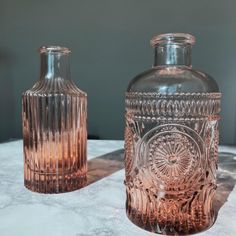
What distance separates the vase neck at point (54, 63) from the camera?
473 mm

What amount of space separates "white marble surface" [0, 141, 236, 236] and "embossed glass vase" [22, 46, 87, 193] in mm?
28

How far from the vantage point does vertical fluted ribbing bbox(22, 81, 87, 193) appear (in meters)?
0.47

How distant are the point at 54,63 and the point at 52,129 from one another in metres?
0.12

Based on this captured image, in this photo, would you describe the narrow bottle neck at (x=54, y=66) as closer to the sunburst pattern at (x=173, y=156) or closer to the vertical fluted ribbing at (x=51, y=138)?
the vertical fluted ribbing at (x=51, y=138)

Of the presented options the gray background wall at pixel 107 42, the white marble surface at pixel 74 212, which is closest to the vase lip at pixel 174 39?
the white marble surface at pixel 74 212

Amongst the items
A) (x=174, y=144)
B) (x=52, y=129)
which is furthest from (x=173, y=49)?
(x=52, y=129)

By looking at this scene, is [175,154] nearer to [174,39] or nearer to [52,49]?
[174,39]

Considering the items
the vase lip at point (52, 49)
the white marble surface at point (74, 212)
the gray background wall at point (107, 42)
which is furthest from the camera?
the gray background wall at point (107, 42)

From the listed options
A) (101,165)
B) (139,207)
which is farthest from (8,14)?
(139,207)

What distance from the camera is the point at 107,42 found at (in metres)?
1.59

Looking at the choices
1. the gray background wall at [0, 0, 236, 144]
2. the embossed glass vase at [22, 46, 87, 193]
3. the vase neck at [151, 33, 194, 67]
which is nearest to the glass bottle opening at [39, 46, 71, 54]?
the embossed glass vase at [22, 46, 87, 193]

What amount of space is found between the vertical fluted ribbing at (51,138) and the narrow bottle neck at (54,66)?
0.02m

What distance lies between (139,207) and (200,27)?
4.62 feet

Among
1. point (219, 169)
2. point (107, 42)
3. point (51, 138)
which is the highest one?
point (107, 42)
